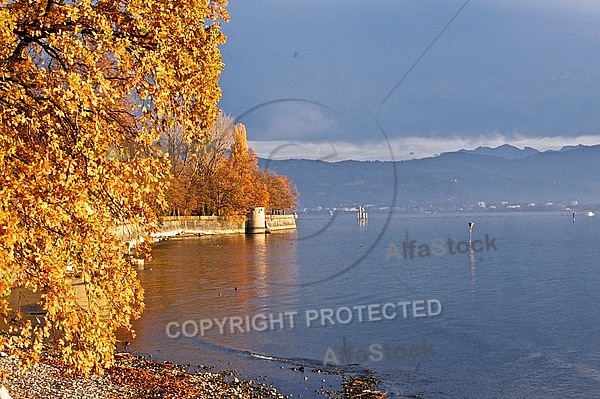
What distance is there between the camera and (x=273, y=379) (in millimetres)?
20047

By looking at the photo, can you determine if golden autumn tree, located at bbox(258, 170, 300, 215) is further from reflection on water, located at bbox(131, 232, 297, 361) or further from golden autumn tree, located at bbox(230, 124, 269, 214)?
reflection on water, located at bbox(131, 232, 297, 361)

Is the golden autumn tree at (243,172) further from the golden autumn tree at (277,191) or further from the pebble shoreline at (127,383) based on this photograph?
the pebble shoreline at (127,383)

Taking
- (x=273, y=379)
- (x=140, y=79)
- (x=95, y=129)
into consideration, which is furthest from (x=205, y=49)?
(x=273, y=379)

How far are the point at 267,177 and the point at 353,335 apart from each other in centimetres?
11075

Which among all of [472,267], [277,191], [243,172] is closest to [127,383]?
[472,267]

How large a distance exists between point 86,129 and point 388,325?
25651 mm

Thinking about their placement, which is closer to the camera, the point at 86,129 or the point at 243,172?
the point at 86,129

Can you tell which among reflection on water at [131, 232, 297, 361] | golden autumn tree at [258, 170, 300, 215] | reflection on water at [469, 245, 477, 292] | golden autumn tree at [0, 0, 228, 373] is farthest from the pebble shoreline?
golden autumn tree at [258, 170, 300, 215]

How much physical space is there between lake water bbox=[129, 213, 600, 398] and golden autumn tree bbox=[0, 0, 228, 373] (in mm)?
10192

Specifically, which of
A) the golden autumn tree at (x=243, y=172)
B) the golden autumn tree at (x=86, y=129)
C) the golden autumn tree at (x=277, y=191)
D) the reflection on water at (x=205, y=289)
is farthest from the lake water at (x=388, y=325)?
the golden autumn tree at (x=277, y=191)

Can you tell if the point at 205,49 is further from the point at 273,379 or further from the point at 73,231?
the point at 273,379

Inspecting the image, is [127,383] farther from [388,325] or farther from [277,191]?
[277,191]

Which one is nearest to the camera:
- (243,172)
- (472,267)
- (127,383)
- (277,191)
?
(127,383)

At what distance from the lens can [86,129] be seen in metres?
8.56
